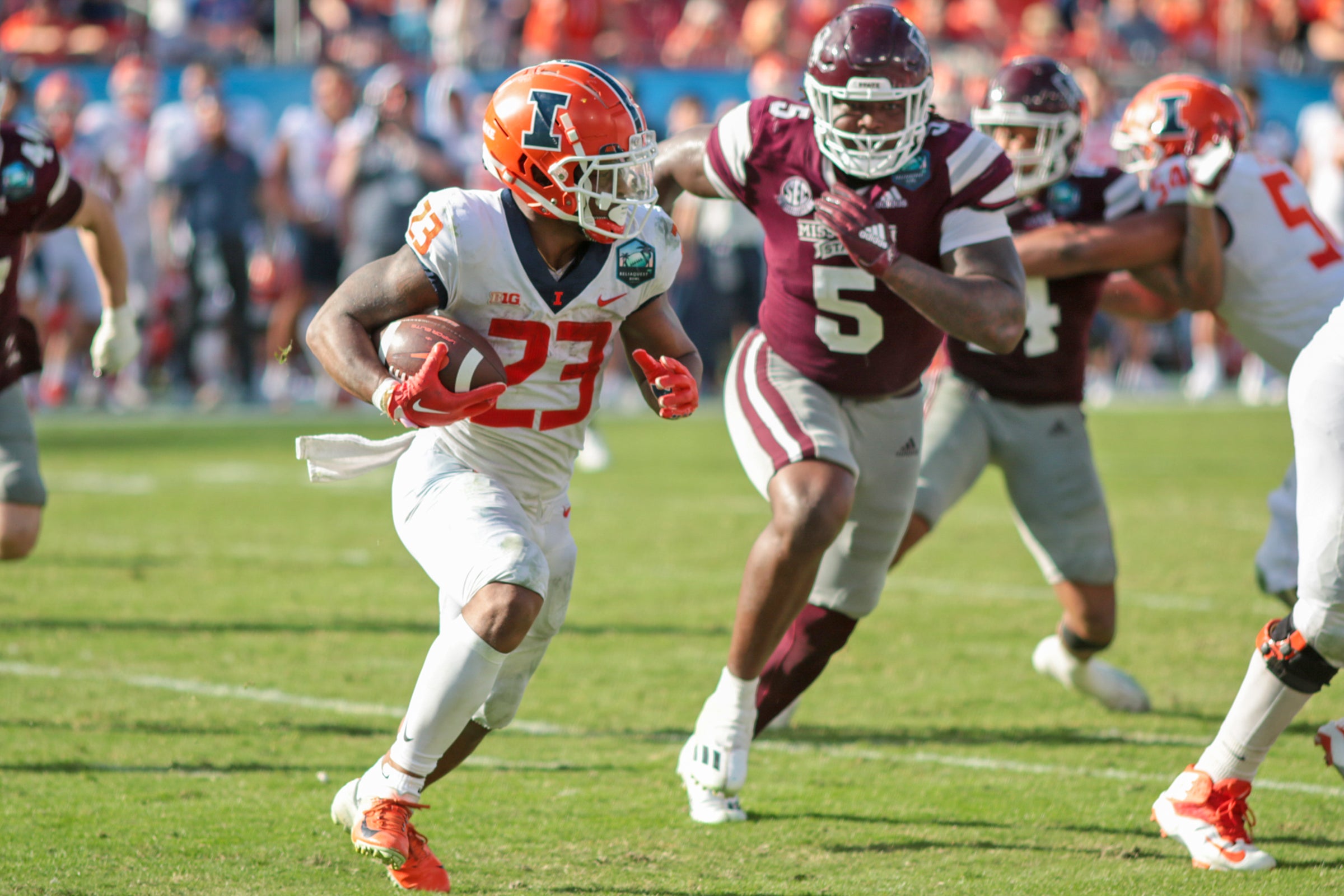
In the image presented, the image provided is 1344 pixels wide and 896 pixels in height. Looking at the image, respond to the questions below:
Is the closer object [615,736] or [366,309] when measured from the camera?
[366,309]

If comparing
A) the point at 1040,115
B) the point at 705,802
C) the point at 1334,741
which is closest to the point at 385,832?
the point at 705,802

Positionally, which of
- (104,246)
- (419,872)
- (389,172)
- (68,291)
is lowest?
(68,291)

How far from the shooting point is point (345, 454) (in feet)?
12.0

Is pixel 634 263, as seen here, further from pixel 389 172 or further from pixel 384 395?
pixel 389 172

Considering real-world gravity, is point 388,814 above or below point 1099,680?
above

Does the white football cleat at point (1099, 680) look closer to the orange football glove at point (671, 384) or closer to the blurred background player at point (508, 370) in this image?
the blurred background player at point (508, 370)

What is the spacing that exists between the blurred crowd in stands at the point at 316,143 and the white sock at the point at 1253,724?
7821 millimetres

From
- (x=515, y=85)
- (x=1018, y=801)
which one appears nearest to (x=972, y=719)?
(x=1018, y=801)

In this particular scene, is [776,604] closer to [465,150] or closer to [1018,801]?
[1018,801]

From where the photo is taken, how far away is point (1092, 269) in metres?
4.86

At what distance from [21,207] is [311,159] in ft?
28.6

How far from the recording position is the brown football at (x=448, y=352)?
3.37m

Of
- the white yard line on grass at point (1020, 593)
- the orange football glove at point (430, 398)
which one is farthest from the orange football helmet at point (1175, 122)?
the orange football glove at point (430, 398)

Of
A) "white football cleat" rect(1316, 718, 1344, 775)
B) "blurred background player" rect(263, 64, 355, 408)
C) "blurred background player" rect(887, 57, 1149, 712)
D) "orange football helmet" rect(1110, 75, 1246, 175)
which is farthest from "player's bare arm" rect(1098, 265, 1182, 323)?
"blurred background player" rect(263, 64, 355, 408)
